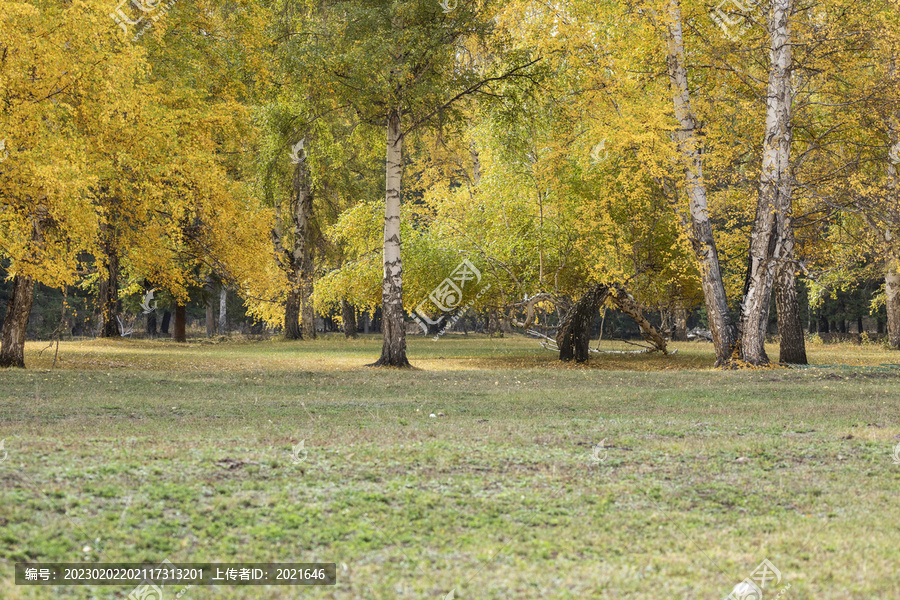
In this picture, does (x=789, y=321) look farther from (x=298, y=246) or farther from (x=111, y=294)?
(x=111, y=294)

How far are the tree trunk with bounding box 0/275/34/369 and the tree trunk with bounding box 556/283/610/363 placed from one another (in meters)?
13.8

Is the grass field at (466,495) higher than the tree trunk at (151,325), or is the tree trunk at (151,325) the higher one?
the tree trunk at (151,325)

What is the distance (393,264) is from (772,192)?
896 centimetres

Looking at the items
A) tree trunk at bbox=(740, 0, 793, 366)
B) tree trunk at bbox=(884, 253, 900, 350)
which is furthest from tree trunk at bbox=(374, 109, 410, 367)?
tree trunk at bbox=(884, 253, 900, 350)

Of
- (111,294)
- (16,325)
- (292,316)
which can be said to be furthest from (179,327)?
(16,325)

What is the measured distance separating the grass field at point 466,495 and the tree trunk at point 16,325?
7.41 m

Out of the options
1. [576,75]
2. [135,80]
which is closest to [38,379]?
[135,80]

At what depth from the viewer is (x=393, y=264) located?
19.2 meters

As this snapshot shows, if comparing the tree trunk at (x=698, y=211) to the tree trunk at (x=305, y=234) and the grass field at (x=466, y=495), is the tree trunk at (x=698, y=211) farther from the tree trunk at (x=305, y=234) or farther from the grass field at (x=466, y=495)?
the tree trunk at (x=305, y=234)

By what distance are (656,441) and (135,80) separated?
47.5 ft

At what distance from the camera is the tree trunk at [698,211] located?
18812mm

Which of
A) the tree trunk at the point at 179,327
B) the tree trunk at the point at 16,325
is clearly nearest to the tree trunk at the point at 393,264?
the tree trunk at the point at 16,325

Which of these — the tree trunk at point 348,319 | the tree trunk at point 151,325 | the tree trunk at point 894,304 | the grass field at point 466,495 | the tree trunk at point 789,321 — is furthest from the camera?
the tree trunk at point 151,325

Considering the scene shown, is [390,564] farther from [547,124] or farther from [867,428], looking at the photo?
[547,124]
